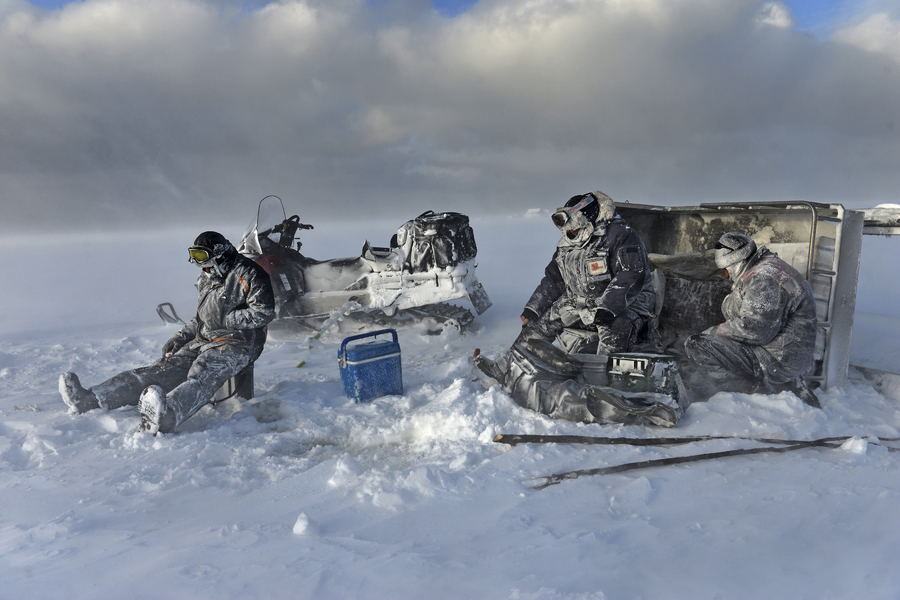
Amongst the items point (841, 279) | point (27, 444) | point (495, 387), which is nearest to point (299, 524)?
point (495, 387)

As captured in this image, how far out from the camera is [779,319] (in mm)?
3656

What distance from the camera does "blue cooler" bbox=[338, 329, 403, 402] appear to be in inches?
151

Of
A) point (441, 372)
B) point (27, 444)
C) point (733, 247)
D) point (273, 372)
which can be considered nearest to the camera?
point (27, 444)

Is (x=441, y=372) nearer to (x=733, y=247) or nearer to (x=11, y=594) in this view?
(x=733, y=247)

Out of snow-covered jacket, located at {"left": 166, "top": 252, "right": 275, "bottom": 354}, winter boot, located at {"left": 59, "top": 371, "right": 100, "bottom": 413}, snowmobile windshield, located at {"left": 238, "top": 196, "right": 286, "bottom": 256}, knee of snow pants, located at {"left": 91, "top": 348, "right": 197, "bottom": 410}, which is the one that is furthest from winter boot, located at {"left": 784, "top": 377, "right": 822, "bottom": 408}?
snowmobile windshield, located at {"left": 238, "top": 196, "right": 286, "bottom": 256}

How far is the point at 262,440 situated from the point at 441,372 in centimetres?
179

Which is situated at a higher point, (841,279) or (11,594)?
(841,279)

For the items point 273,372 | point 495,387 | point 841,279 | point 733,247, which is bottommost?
point 273,372

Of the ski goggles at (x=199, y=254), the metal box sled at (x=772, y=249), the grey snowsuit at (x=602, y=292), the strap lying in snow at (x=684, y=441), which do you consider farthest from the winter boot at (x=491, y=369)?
the ski goggles at (x=199, y=254)

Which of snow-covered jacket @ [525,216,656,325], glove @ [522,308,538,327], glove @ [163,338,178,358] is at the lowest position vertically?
glove @ [163,338,178,358]

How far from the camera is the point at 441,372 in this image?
461cm

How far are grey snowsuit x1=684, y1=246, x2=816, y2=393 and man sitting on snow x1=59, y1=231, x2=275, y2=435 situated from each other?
3308 mm

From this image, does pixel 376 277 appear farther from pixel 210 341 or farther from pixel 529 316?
pixel 210 341

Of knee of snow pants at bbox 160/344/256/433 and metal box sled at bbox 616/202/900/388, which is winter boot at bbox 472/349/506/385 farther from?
metal box sled at bbox 616/202/900/388
